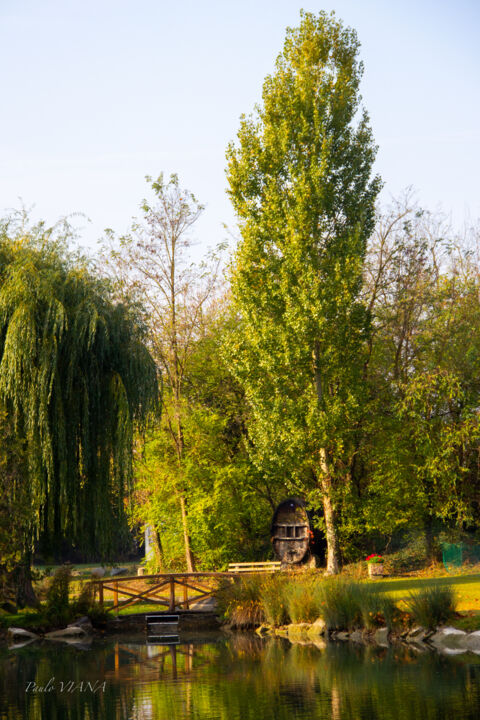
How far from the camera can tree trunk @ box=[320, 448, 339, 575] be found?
27359mm

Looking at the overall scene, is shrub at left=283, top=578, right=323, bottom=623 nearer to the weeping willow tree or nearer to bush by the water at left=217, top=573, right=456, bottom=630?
bush by the water at left=217, top=573, right=456, bottom=630

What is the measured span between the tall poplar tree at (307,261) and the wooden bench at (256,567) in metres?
2.49

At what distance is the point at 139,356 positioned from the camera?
22.0 meters

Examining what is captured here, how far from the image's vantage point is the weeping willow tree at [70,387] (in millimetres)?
20031

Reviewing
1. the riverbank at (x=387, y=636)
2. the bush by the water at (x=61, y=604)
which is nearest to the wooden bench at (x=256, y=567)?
the riverbank at (x=387, y=636)

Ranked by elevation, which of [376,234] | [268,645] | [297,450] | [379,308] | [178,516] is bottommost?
[268,645]

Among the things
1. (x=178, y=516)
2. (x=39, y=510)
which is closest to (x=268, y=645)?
(x=39, y=510)

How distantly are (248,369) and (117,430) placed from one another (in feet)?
26.5

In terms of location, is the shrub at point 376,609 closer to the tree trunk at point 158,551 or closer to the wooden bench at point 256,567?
the wooden bench at point 256,567

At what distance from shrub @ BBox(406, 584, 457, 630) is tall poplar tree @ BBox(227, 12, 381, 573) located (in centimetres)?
1054

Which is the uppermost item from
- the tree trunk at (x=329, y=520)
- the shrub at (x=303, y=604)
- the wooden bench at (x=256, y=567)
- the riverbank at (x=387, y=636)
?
the tree trunk at (x=329, y=520)

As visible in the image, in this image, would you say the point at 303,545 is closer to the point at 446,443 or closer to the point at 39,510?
the point at 446,443

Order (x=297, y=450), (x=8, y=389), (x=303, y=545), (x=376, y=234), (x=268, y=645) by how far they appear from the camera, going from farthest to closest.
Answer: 1. (x=376, y=234)
2. (x=303, y=545)
3. (x=297, y=450)
4. (x=8, y=389)
5. (x=268, y=645)

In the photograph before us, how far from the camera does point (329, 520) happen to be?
91.4 feet
